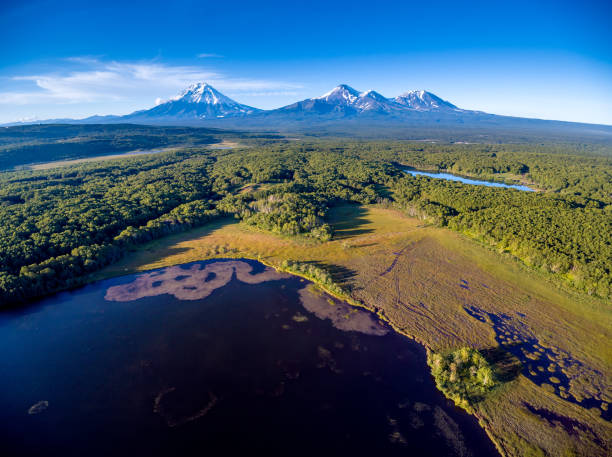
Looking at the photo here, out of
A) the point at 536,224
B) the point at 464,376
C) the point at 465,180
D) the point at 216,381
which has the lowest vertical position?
the point at 216,381

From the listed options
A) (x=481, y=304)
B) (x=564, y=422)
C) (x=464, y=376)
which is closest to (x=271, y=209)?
(x=481, y=304)

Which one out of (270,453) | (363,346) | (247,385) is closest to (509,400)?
(363,346)

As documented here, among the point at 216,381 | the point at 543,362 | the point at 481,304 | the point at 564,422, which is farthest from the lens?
the point at 481,304

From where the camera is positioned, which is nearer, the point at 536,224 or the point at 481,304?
the point at 481,304

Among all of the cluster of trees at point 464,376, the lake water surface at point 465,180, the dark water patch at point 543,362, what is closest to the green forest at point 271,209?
the lake water surface at point 465,180

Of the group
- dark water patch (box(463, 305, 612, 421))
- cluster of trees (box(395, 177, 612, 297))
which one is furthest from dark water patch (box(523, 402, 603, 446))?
cluster of trees (box(395, 177, 612, 297))

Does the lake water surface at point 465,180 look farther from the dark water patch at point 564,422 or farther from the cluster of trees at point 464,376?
the dark water patch at point 564,422

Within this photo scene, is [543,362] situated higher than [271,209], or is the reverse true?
[271,209]

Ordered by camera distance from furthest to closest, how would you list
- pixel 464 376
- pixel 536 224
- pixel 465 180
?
1. pixel 465 180
2. pixel 536 224
3. pixel 464 376

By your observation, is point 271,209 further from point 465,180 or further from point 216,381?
point 465,180
